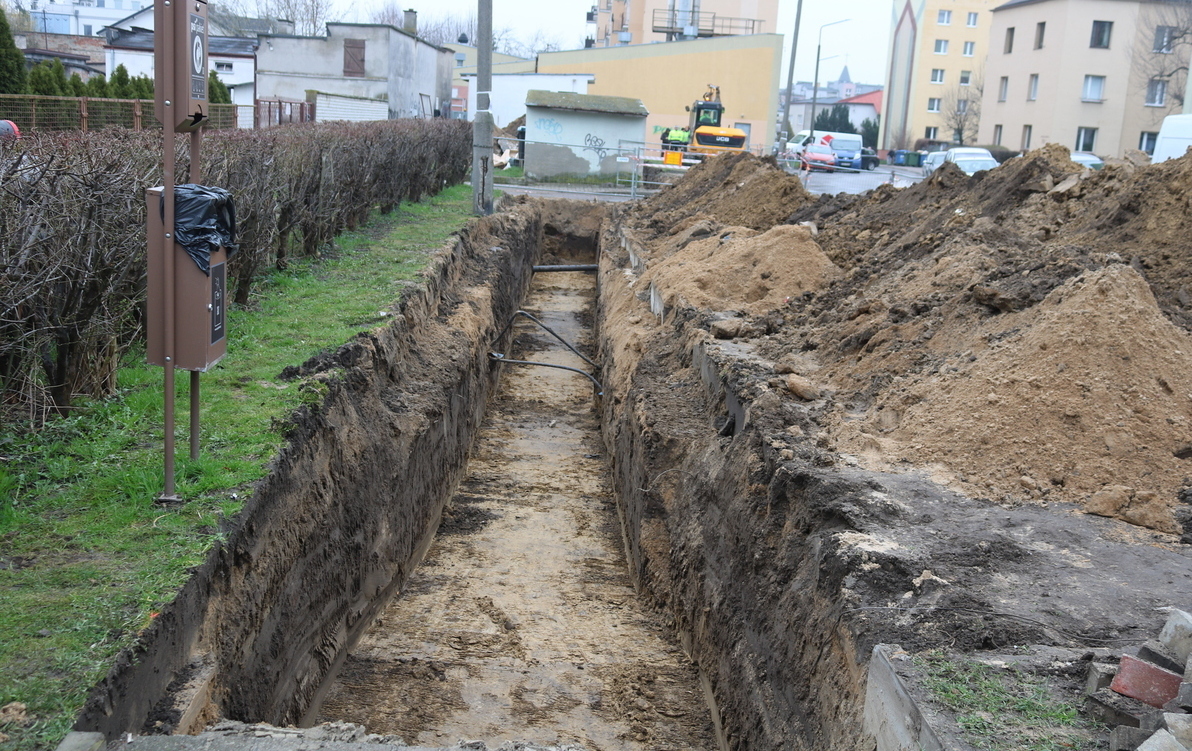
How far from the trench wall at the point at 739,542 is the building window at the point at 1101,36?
132 feet

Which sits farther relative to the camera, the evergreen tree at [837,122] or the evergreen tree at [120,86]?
the evergreen tree at [837,122]

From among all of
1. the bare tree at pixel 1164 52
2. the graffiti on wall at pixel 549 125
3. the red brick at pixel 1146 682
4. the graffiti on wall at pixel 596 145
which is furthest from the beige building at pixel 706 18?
the red brick at pixel 1146 682

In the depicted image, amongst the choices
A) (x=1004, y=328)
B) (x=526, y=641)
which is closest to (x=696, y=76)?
(x=1004, y=328)

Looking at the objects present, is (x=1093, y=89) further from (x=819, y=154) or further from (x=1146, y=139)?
(x=819, y=154)

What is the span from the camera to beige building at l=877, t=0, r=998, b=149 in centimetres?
6134

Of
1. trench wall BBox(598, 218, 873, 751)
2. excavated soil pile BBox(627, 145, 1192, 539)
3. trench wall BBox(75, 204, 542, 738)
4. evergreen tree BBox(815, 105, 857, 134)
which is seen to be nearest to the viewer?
trench wall BBox(75, 204, 542, 738)

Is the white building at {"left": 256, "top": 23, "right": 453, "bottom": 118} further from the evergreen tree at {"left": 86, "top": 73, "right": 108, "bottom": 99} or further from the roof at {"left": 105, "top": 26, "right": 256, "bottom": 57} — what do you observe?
the evergreen tree at {"left": 86, "top": 73, "right": 108, "bottom": 99}

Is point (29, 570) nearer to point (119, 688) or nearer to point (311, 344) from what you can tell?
point (119, 688)

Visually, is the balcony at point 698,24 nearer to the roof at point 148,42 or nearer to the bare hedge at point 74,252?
the roof at point 148,42

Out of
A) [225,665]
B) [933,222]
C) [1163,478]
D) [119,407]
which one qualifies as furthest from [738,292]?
[225,665]

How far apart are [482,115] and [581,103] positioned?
47.8 feet

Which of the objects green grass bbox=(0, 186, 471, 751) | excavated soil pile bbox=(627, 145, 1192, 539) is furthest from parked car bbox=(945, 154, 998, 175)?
green grass bbox=(0, 186, 471, 751)

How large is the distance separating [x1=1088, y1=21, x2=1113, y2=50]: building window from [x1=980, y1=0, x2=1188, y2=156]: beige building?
0.04 m

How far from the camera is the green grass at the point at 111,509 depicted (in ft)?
11.0
